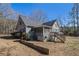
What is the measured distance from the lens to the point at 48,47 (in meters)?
3.23

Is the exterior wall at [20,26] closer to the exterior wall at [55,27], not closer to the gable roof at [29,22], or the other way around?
the gable roof at [29,22]

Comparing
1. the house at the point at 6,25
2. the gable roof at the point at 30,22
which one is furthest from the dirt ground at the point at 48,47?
the gable roof at the point at 30,22

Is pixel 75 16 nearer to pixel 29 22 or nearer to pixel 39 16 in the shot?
pixel 39 16

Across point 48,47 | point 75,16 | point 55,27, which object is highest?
point 75,16

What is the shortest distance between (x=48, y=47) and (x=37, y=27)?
35 cm

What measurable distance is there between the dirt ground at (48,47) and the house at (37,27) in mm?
154

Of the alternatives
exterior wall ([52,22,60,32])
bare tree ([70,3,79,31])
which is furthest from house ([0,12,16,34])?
bare tree ([70,3,79,31])

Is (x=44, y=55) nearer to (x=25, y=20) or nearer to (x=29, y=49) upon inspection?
(x=29, y=49)

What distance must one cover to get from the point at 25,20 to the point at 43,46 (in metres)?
0.48

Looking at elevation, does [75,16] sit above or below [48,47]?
above

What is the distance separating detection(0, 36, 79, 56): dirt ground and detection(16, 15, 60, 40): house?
0.15 metres

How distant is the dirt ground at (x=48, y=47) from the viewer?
3.22 m

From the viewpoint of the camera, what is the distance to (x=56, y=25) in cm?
322

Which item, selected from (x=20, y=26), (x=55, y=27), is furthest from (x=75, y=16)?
(x=20, y=26)
